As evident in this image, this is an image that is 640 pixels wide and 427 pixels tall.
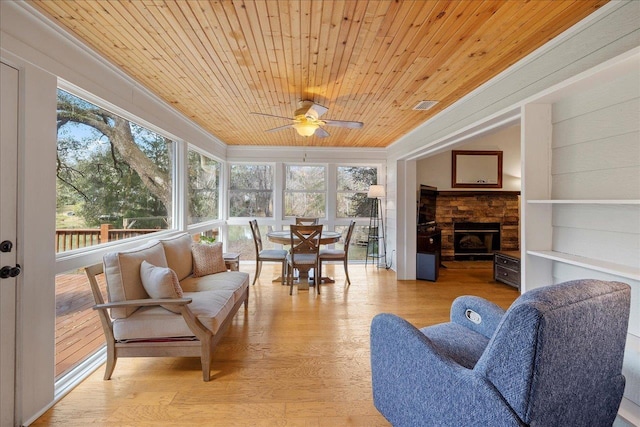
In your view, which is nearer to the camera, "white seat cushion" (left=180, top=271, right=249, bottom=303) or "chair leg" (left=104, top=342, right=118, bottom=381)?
"chair leg" (left=104, top=342, right=118, bottom=381)

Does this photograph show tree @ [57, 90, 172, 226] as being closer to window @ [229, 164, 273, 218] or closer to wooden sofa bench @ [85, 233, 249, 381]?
wooden sofa bench @ [85, 233, 249, 381]

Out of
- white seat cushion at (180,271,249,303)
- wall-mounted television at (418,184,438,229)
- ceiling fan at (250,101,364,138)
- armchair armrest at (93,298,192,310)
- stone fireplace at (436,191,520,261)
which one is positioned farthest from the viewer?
stone fireplace at (436,191,520,261)

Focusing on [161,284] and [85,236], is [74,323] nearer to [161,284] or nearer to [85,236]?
[85,236]

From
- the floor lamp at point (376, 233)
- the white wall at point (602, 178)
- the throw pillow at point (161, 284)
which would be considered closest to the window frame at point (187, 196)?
the throw pillow at point (161, 284)

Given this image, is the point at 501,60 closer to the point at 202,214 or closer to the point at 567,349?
the point at 567,349

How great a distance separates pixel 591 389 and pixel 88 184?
335 cm

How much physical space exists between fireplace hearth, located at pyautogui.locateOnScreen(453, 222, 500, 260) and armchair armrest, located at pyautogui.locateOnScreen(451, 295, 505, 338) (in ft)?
14.7

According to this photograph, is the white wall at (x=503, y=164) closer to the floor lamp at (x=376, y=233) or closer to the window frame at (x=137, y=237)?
the floor lamp at (x=376, y=233)

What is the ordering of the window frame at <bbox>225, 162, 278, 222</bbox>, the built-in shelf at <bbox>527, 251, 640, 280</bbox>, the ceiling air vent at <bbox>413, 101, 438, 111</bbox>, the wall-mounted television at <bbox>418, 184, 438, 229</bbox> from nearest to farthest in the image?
the built-in shelf at <bbox>527, 251, 640, 280</bbox>, the ceiling air vent at <bbox>413, 101, 438, 111</bbox>, the wall-mounted television at <bbox>418, 184, 438, 229</bbox>, the window frame at <bbox>225, 162, 278, 222</bbox>

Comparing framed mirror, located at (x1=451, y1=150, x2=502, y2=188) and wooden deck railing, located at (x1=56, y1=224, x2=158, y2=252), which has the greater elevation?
framed mirror, located at (x1=451, y1=150, x2=502, y2=188)

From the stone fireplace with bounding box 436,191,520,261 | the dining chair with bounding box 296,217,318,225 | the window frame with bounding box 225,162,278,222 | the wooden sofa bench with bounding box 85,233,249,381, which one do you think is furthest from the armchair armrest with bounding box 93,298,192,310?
the stone fireplace with bounding box 436,191,520,261

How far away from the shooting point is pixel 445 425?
45.0 inches

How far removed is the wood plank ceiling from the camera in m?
1.58

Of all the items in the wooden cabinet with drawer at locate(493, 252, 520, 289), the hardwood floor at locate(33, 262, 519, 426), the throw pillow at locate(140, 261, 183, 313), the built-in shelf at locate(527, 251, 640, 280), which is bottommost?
the hardwood floor at locate(33, 262, 519, 426)
